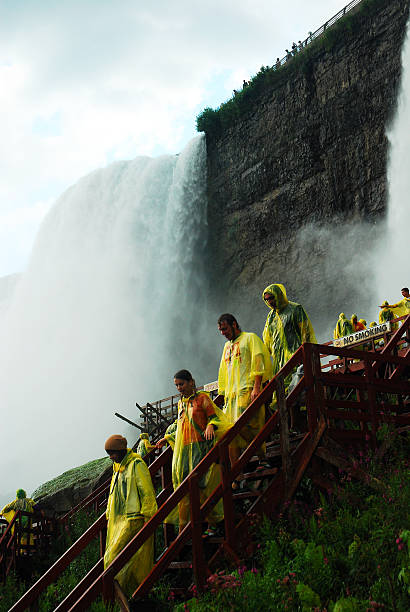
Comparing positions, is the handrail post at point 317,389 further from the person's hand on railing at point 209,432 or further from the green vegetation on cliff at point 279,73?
the green vegetation on cliff at point 279,73

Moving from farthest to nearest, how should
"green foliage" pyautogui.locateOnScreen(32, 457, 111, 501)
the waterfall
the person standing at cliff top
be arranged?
the waterfall → "green foliage" pyautogui.locateOnScreen(32, 457, 111, 501) → the person standing at cliff top

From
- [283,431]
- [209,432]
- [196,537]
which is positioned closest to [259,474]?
[283,431]

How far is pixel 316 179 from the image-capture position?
28.8 metres

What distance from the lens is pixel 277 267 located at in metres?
30.4

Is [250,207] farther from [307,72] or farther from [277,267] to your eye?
[307,72]

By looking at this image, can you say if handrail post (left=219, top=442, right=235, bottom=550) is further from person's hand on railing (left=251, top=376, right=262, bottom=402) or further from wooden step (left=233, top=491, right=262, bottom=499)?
→ person's hand on railing (left=251, top=376, right=262, bottom=402)

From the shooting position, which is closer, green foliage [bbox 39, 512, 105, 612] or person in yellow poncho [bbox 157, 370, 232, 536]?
person in yellow poncho [bbox 157, 370, 232, 536]

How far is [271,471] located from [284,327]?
84.0 inches

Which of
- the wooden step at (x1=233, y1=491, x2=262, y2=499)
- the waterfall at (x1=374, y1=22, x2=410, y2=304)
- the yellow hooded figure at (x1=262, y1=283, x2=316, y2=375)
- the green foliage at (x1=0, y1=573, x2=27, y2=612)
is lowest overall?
the green foliage at (x1=0, y1=573, x2=27, y2=612)

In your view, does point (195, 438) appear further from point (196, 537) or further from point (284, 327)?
point (284, 327)

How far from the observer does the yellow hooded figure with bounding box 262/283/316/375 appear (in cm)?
727

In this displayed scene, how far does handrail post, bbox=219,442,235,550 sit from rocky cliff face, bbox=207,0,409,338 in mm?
21047

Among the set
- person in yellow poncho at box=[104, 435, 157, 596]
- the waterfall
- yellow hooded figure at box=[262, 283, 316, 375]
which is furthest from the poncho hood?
the waterfall

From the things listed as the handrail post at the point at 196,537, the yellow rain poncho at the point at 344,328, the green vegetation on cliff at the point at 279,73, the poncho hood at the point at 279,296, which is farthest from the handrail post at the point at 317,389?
the green vegetation on cliff at the point at 279,73
